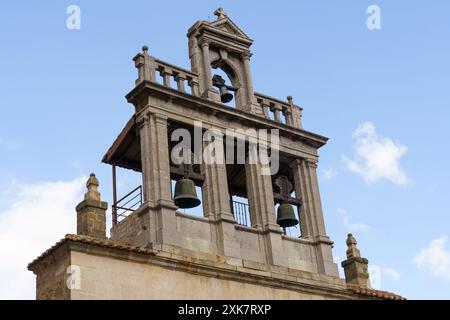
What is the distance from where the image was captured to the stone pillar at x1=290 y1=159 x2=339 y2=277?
23250mm

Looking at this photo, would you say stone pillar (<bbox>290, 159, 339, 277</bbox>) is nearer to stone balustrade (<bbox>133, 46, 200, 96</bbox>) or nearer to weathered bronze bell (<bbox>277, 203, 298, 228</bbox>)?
weathered bronze bell (<bbox>277, 203, 298, 228</bbox>)

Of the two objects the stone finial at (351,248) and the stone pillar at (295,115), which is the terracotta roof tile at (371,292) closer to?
the stone finial at (351,248)

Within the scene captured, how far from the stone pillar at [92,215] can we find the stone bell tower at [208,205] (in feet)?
0.09

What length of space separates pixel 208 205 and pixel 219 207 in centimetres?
29

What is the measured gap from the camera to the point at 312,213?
23.9 meters

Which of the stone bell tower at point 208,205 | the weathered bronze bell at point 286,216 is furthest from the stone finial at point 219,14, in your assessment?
the weathered bronze bell at point 286,216

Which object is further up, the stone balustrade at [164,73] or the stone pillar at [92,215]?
the stone balustrade at [164,73]

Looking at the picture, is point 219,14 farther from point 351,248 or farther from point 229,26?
point 351,248

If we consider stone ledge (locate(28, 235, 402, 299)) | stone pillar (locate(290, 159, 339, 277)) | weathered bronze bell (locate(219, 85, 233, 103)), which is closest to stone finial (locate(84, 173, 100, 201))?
stone ledge (locate(28, 235, 402, 299))

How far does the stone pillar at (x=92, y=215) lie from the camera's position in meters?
20.6

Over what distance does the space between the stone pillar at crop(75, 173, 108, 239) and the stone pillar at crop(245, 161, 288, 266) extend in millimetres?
3962

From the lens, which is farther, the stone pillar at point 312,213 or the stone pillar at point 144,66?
the stone pillar at point 312,213
